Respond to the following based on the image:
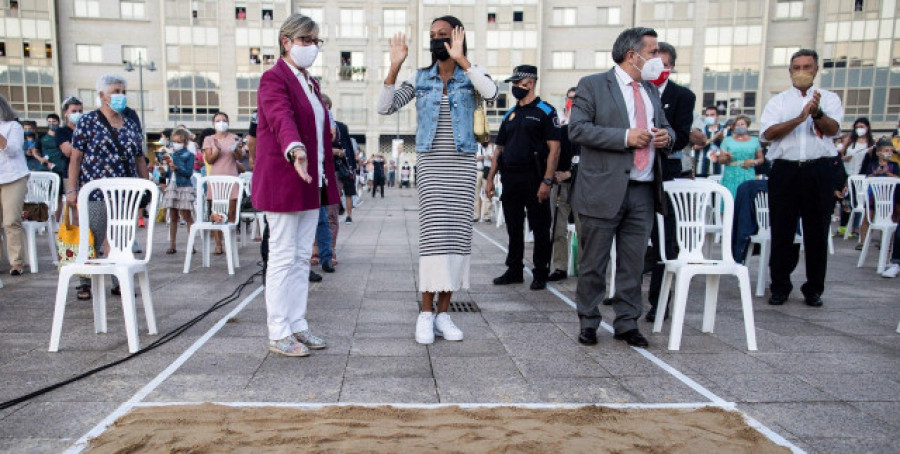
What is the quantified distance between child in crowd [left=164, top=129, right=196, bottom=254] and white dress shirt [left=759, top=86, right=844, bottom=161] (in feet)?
24.9

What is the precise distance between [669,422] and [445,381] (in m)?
1.17

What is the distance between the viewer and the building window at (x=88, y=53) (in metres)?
43.2

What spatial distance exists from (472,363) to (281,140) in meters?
1.75

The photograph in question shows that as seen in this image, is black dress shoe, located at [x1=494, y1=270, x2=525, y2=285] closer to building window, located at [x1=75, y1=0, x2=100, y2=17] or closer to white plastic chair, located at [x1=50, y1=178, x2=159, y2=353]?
white plastic chair, located at [x1=50, y1=178, x2=159, y2=353]

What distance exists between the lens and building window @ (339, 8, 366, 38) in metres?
46.0

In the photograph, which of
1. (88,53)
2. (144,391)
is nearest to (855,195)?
(144,391)

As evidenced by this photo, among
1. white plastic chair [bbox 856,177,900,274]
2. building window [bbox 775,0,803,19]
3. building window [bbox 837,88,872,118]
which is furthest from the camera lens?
building window [bbox 775,0,803,19]

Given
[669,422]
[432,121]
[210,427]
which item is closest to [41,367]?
[210,427]

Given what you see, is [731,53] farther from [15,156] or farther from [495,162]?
[15,156]

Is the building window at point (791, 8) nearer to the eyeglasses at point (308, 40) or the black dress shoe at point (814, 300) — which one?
the black dress shoe at point (814, 300)

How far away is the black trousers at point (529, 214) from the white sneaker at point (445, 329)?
83.1 inches

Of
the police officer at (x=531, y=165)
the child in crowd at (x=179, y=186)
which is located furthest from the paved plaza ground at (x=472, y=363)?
the child in crowd at (x=179, y=186)

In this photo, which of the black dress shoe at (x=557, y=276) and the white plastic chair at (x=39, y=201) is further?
the white plastic chair at (x=39, y=201)

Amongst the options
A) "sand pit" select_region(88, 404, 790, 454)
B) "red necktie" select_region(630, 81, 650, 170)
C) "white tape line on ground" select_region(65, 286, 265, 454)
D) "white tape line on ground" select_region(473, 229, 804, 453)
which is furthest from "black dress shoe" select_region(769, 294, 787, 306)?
"white tape line on ground" select_region(65, 286, 265, 454)
